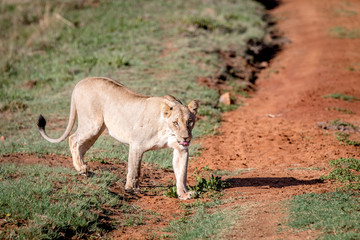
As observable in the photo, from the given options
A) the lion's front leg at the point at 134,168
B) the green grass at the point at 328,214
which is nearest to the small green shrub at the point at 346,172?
the green grass at the point at 328,214

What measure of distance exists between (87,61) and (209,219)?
11.0m

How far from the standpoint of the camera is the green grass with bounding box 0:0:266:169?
1212cm

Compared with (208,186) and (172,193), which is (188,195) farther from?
(208,186)

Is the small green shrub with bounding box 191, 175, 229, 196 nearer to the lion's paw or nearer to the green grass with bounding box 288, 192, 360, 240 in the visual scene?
the lion's paw

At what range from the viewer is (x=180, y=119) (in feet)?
22.2

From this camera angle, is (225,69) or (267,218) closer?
(267,218)

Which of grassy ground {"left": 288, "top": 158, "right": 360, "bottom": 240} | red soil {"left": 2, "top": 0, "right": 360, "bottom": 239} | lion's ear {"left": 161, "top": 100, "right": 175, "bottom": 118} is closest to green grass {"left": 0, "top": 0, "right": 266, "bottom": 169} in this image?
red soil {"left": 2, "top": 0, "right": 360, "bottom": 239}

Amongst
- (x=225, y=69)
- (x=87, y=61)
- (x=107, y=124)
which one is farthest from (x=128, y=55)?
(x=107, y=124)

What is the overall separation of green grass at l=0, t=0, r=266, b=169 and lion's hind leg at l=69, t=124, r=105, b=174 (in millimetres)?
1456

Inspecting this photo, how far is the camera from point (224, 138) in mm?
11078

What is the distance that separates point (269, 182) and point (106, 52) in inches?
415

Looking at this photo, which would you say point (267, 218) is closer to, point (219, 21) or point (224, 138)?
point (224, 138)

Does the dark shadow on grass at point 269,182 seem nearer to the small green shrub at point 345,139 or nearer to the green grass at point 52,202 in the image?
the green grass at point 52,202

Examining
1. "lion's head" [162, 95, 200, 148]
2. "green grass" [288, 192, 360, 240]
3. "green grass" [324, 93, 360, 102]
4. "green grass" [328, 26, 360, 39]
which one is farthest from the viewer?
"green grass" [328, 26, 360, 39]
